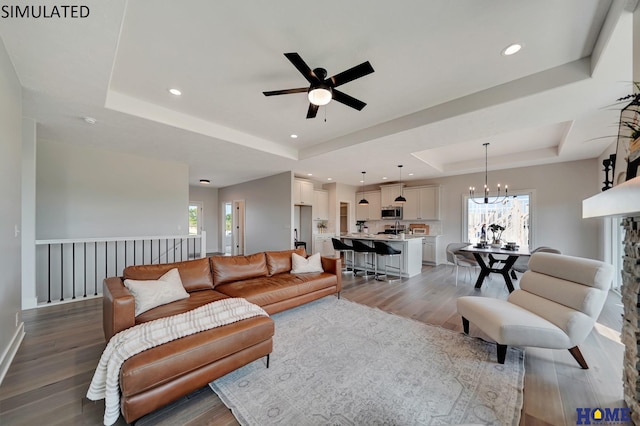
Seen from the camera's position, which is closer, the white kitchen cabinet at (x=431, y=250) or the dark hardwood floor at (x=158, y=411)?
the dark hardwood floor at (x=158, y=411)

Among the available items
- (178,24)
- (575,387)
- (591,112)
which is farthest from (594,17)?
(178,24)

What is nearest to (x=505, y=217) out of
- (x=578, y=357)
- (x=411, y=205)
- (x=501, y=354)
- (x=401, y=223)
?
(x=411, y=205)

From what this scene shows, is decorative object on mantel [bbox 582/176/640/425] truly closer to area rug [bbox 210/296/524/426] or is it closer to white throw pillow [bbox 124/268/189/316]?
area rug [bbox 210/296/524/426]

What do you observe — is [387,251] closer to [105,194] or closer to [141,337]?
[141,337]

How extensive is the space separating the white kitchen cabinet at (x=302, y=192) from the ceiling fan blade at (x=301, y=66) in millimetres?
4886

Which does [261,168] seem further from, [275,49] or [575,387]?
[575,387]

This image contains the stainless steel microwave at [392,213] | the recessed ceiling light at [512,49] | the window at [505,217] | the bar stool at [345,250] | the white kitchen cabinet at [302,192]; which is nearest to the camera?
the recessed ceiling light at [512,49]

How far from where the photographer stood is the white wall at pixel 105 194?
431cm

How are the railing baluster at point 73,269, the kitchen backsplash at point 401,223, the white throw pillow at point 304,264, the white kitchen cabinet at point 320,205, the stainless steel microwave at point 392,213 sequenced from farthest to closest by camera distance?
the stainless steel microwave at point 392,213
the white kitchen cabinet at point 320,205
the kitchen backsplash at point 401,223
the railing baluster at point 73,269
the white throw pillow at point 304,264

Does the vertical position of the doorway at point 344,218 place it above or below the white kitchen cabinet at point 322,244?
above

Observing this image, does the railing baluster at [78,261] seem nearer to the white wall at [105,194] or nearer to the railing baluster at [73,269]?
the railing baluster at [73,269]

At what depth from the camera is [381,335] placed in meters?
2.78

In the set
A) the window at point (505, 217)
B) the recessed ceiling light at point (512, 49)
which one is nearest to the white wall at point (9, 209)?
the recessed ceiling light at point (512, 49)

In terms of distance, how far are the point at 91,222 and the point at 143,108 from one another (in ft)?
9.72
